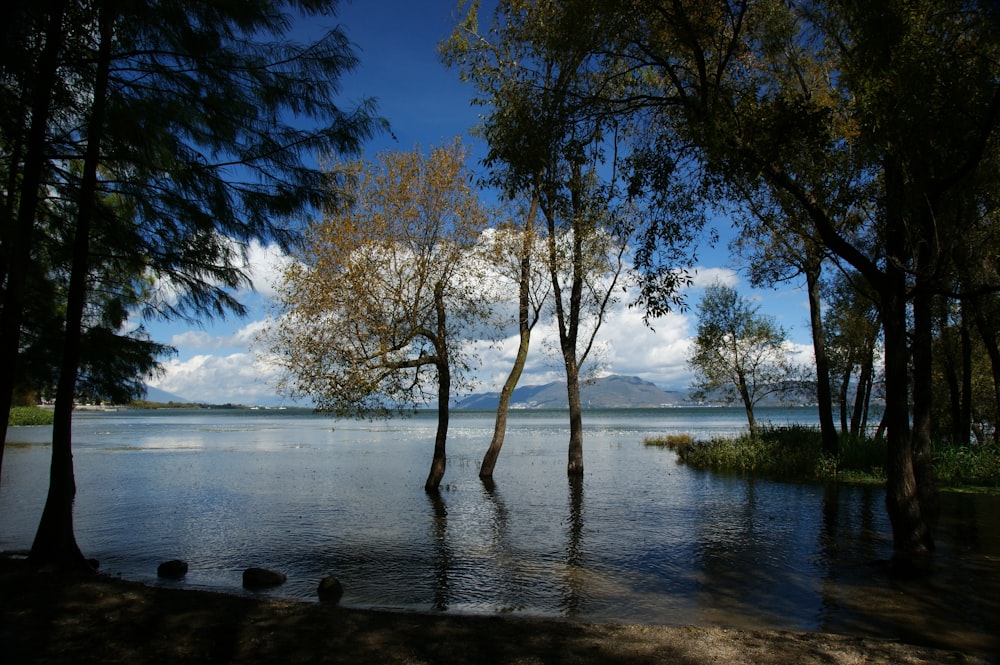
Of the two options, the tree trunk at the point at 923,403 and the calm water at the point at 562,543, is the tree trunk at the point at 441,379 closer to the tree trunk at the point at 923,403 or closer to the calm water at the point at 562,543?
the calm water at the point at 562,543

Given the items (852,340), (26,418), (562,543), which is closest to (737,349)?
(852,340)

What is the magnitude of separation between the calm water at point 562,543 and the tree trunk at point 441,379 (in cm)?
94

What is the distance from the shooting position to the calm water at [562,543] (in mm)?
10281

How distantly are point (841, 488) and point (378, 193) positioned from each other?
19543mm

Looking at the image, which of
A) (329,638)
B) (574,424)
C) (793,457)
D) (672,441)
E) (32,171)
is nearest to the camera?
(329,638)

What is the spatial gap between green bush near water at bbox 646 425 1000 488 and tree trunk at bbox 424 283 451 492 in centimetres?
1417

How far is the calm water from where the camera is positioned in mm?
10281

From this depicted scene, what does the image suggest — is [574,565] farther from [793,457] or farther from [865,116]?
[793,457]

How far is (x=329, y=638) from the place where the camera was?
24.9 feet

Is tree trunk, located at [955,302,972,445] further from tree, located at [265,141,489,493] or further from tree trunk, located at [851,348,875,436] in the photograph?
tree, located at [265,141,489,493]

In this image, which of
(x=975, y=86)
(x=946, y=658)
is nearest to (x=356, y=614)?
(x=946, y=658)

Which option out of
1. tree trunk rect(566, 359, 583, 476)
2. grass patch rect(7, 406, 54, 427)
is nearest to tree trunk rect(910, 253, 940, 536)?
tree trunk rect(566, 359, 583, 476)

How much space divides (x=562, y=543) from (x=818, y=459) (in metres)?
15.8

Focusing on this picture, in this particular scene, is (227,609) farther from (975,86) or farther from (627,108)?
(975,86)
